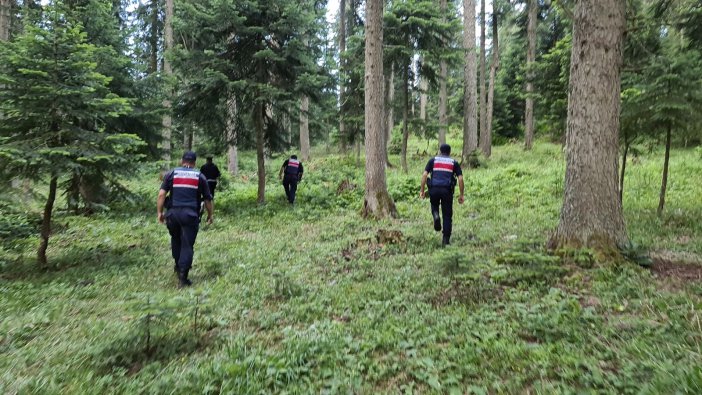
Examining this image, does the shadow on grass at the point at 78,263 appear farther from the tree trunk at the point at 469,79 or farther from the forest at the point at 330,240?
the tree trunk at the point at 469,79

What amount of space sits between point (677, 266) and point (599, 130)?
2112 mm

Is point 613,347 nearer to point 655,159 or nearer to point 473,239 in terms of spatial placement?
point 473,239

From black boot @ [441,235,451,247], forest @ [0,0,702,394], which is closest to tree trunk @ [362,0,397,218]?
forest @ [0,0,702,394]

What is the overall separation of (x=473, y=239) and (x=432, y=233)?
3.22 feet

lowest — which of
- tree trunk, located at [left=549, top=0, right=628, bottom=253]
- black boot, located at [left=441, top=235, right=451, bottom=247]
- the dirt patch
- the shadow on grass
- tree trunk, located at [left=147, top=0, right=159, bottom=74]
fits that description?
the shadow on grass

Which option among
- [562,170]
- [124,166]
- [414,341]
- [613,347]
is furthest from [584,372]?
[562,170]

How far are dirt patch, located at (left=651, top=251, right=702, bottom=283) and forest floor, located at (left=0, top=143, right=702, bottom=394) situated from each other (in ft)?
0.13

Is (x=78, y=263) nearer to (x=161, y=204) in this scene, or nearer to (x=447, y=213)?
(x=161, y=204)

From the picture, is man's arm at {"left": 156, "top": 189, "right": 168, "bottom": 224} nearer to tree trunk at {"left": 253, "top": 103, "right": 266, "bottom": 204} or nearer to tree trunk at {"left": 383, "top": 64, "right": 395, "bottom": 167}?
tree trunk at {"left": 253, "top": 103, "right": 266, "bottom": 204}

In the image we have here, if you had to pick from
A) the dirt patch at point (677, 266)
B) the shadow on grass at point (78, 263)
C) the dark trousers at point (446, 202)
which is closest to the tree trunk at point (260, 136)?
the shadow on grass at point (78, 263)

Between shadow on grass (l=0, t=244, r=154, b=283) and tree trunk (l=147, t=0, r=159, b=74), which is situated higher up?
tree trunk (l=147, t=0, r=159, b=74)

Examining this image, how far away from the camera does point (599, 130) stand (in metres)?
5.99

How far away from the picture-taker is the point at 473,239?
838cm

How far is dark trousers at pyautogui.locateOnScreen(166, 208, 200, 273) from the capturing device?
6.48 meters
